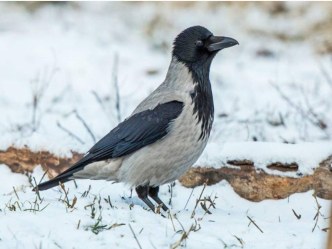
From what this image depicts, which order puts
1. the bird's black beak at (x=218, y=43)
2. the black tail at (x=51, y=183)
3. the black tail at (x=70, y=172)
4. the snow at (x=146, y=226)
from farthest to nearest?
the bird's black beak at (x=218, y=43), the black tail at (x=70, y=172), the black tail at (x=51, y=183), the snow at (x=146, y=226)

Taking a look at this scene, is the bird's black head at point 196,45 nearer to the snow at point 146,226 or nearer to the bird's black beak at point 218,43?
the bird's black beak at point 218,43

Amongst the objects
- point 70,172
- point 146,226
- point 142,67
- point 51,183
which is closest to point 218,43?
point 70,172

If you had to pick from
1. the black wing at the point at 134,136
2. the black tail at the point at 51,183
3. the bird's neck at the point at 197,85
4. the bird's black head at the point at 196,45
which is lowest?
the black tail at the point at 51,183

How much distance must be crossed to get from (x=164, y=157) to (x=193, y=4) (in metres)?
8.94

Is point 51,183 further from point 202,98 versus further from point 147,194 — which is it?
point 202,98

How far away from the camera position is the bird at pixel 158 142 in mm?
6438

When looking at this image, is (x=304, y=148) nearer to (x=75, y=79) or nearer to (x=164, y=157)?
(x=164, y=157)

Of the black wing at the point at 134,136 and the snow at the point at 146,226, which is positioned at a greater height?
the black wing at the point at 134,136

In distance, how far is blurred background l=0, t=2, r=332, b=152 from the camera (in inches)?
372

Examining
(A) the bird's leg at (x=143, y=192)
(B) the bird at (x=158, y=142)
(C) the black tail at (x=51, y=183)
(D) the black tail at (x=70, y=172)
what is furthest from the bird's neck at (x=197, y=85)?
(C) the black tail at (x=51, y=183)

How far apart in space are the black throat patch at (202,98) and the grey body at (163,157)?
1.2 inches

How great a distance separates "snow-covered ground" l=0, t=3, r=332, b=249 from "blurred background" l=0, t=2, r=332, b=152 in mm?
21

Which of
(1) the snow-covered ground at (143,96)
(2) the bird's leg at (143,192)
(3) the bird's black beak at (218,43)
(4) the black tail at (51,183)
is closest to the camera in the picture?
(1) the snow-covered ground at (143,96)

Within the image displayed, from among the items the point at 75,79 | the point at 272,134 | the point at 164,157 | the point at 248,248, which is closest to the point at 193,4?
the point at 75,79
